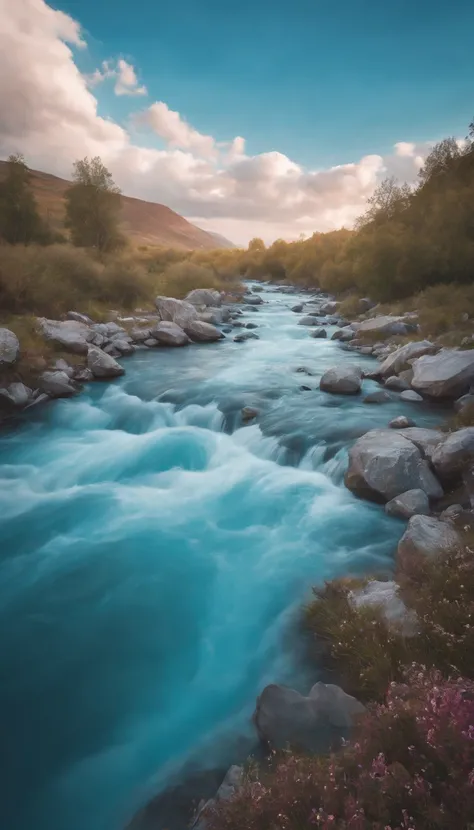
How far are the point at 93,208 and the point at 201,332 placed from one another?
23388 millimetres

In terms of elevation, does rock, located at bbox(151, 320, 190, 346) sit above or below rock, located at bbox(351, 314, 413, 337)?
below

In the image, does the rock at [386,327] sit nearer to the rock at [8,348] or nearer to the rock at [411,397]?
the rock at [411,397]

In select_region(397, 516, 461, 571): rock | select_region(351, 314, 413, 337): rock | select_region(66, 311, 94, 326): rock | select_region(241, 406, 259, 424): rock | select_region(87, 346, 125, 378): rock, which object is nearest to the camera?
select_region(397, 516, 461, 571): rock

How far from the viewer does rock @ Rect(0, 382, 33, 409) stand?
13984 mm

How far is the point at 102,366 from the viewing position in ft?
57.1

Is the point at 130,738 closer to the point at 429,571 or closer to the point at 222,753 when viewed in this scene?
the point at 222,753

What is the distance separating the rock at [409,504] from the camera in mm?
8094

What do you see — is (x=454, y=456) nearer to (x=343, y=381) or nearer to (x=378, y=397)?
(x=378, y=397)

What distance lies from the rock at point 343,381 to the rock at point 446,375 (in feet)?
6.30

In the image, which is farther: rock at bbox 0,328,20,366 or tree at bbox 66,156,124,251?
tree at bbox 66,156,124,251

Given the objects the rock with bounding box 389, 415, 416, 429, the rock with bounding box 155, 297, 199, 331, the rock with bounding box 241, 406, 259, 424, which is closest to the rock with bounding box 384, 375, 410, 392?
the rock with bounding box 389, 415, 416, 429

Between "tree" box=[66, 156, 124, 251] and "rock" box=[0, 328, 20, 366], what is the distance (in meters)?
28.3

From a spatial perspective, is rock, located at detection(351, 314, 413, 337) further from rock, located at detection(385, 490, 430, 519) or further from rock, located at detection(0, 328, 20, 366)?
rock, located at detection(0, 328, 20, 366)

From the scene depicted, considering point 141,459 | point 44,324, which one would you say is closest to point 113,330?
point 44,324
